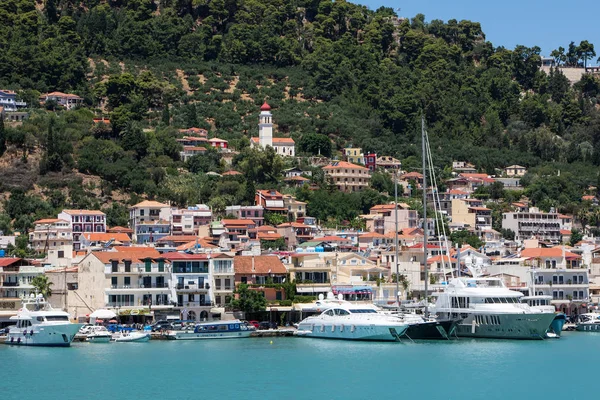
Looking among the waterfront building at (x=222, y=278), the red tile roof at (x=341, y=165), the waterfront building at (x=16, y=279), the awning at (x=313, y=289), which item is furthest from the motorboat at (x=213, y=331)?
the red tile roof at (x=341, y=165)

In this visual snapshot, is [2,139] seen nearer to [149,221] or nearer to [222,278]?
[149,221]

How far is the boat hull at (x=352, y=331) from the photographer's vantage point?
72438 mm

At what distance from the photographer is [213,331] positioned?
249 ft

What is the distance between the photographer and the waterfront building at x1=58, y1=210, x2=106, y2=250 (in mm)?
103875

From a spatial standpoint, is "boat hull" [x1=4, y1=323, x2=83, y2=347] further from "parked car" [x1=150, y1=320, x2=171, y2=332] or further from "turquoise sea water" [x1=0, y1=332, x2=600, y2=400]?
"parked car" [x1=150, y1=320, x2=171, y2=332]

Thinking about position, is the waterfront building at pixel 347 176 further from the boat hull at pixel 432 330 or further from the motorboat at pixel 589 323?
the boat hull at pixel 432 330

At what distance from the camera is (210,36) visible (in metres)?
168

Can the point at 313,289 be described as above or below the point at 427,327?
above

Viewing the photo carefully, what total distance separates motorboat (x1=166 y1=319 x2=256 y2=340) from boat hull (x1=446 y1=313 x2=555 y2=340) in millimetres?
12858

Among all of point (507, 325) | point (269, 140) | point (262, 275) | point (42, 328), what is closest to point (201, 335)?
point (262, 275)

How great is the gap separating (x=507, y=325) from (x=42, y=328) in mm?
26519

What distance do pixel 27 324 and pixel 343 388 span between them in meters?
23.6

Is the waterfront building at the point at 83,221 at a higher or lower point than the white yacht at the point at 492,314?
higher

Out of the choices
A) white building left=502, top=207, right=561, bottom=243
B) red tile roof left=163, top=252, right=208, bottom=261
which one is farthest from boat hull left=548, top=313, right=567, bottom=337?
white building left=502, top=207, right=561, bottom=243
